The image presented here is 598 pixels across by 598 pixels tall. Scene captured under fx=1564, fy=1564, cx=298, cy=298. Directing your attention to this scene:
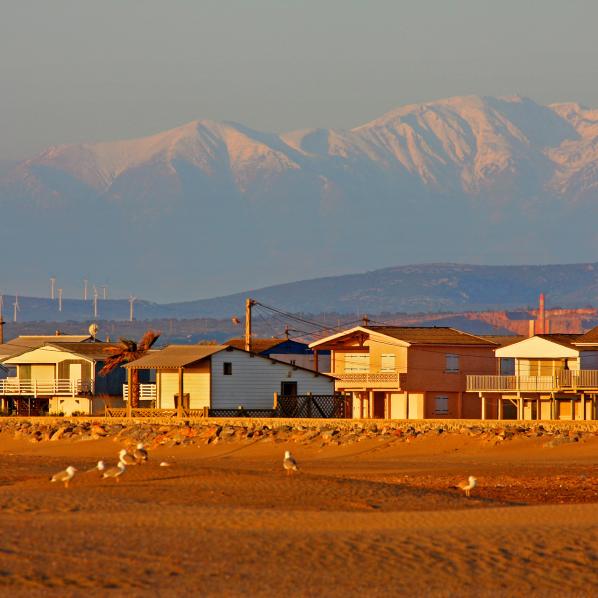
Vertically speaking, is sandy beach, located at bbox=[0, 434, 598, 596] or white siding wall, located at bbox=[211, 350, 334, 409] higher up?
white siding wall, located at bbox=[211, 350, 334, 409]

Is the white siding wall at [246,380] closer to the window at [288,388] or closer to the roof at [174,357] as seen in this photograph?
the window at [288,388]

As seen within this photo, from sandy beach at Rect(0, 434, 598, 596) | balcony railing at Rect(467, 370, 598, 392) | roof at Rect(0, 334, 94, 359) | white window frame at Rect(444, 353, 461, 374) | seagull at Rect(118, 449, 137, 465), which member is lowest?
sandy beach at Rect(0, 434, 598, 596)

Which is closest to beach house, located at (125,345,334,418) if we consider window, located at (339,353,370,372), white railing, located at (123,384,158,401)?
white railing, located at (123,384,158,401)

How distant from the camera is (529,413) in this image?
86.9m

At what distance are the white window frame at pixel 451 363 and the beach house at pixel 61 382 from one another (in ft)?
63.5

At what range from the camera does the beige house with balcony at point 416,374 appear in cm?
9131

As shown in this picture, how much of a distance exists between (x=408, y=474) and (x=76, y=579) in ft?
79.2

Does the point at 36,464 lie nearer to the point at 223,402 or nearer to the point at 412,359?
the point at 223,402

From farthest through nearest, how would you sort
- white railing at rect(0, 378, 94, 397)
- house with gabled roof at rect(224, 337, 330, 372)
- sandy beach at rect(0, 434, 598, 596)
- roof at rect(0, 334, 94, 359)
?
1. roof at rect(0, 334, 94, 359)
2. house with gabled roof at rect(224, 337, 330, 372)
3. white railing at rect(0, 378, 94, 397)
4. sandy beach at rect(0, 434, 598, 596)

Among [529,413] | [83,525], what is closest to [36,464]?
[83,525]

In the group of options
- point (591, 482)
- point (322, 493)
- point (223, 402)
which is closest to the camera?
point (322, 493)

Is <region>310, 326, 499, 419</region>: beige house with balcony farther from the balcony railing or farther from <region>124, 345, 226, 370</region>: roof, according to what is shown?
<region>124, 345, 226, 370</region>: roof

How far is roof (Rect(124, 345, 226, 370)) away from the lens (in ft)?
257

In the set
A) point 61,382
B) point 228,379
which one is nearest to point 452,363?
point 228,379
